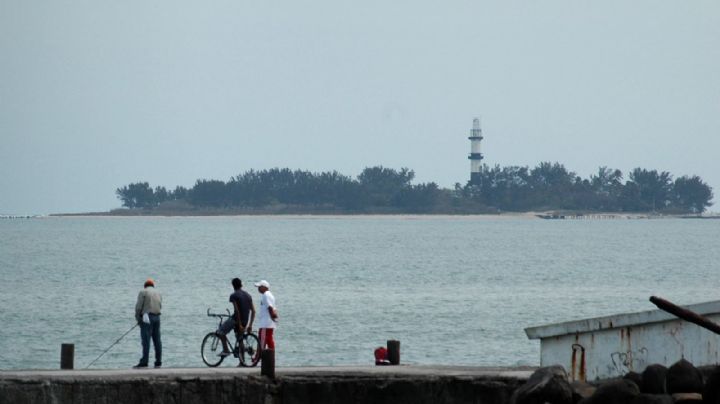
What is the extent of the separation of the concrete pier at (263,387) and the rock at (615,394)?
1.72m

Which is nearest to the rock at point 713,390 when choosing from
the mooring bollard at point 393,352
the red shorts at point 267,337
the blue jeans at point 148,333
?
the mooring bollard at point 393,352

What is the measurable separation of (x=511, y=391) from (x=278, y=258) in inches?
3442

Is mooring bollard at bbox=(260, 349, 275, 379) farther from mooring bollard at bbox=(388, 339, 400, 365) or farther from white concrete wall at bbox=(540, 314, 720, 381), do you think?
white concrete wall at bbox=(540, 314, 720, 381)

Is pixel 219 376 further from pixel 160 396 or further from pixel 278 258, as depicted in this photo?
pixel 278 258

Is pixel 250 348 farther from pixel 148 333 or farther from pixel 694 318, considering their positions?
pixel 694 318

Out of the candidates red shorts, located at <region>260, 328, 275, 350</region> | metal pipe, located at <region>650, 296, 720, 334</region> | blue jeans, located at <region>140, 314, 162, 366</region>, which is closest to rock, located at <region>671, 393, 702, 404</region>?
metal pipe, located at <region>650, 296, 720, 334</region>

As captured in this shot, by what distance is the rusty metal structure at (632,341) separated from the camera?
14203 millimetres

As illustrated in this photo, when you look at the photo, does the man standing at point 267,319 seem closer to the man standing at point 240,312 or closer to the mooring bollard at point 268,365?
the man standing at point 240,312

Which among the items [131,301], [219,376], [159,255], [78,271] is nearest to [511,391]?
[219,376]

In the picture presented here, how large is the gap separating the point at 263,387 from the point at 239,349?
4.46 metres

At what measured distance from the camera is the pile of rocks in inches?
518

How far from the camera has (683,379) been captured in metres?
13.5

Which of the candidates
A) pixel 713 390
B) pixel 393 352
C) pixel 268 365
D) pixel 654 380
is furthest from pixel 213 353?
pixel 713 390

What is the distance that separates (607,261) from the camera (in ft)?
319
